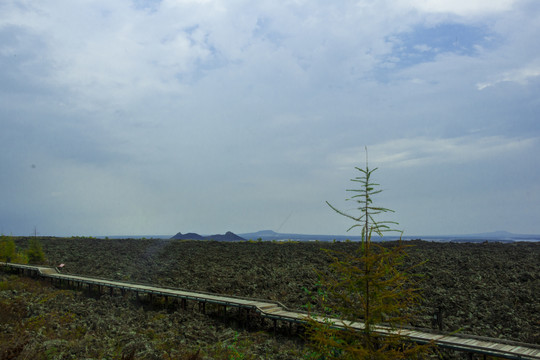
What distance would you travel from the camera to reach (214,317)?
16734 millimetres

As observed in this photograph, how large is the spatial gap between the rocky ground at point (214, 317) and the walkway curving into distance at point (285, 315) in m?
0.71

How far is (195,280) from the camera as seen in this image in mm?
24031

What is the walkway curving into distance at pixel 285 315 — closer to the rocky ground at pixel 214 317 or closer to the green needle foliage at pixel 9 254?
the rocky ground at pixel 214 317

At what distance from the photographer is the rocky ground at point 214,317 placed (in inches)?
468

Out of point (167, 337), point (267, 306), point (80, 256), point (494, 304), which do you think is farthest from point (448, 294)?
point (80, 256)

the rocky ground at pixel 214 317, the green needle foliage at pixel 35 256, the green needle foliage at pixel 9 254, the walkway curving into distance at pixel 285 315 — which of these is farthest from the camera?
the green needle foliage at pixel 35 256

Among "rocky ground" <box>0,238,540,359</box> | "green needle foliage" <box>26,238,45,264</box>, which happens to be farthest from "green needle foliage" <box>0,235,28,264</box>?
"rocky ground" <box>0,238,540,359</box>

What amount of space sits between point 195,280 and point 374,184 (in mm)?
20092

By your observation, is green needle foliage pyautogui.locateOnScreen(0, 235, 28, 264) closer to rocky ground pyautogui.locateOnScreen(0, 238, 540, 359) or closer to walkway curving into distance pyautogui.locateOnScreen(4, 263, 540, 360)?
rocky ground pyautogui.locateOnScreen(0, 238, 540, 359)

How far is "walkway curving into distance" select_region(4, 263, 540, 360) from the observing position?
32.4 ft

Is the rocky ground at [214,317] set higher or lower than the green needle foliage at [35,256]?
lower

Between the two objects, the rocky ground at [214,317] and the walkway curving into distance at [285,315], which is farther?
the rocky ground at [214,317]

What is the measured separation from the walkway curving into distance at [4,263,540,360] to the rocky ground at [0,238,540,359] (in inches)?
27.8

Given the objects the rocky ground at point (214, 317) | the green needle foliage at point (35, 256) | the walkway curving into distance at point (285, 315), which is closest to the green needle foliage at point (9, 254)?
the green needle foliage at point (35, 256)
